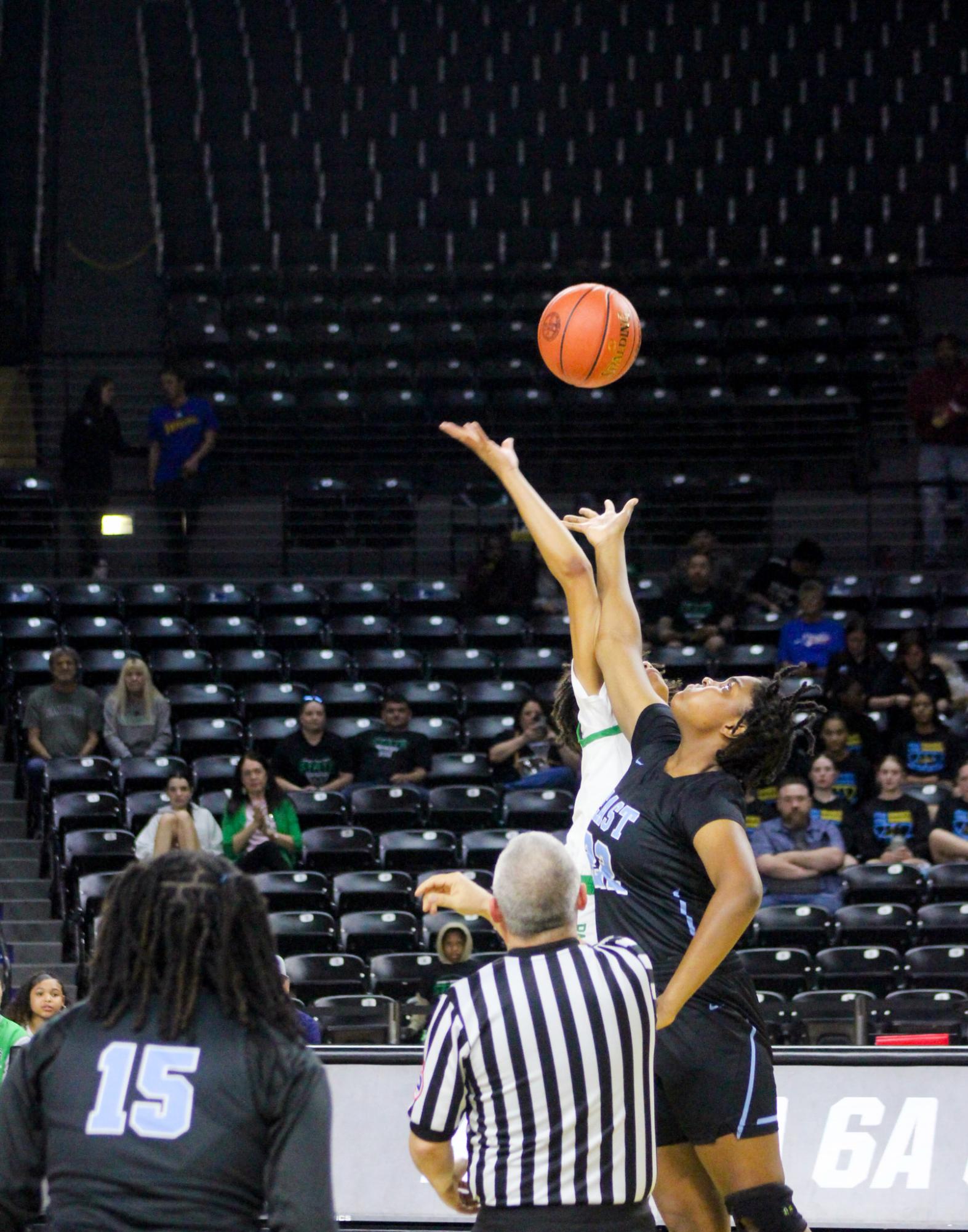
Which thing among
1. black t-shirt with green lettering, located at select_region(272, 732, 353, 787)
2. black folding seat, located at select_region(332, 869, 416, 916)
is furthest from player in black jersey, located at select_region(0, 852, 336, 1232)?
black t-shirt with green lettering, located at select_region(272, 732, 353, 787)

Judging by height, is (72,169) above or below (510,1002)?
above

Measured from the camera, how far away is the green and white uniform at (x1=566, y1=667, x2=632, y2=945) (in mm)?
4492

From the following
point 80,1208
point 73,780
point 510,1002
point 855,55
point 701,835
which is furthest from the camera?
point 855,55

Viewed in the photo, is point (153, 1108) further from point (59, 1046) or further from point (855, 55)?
point (855, 55)

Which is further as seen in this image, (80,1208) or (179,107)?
(179,107)

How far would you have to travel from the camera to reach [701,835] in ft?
13.1

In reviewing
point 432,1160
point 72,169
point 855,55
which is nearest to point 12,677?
point 72,169

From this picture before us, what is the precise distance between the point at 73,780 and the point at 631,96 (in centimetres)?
1212

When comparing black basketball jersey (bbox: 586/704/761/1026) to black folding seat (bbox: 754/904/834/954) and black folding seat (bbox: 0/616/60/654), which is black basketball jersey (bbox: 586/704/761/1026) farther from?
black folding seat (bbox: 0/616/60/654)

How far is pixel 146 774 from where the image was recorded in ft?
37.4

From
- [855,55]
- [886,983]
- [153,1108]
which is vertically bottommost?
[886,983]

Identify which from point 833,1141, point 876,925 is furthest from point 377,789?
point 833,1141

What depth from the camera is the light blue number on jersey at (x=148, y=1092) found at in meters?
2.68

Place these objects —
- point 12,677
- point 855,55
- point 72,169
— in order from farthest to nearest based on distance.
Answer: point 855,55
point 72,169
point 12,677
